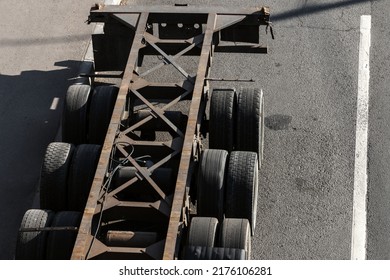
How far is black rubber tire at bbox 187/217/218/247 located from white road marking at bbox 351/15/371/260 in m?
2.51

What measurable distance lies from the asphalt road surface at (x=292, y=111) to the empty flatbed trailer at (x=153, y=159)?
952 millimetres

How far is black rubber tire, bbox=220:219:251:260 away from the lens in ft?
40.9

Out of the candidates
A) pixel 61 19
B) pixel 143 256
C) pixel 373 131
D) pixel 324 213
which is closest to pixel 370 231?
pixel 324 213

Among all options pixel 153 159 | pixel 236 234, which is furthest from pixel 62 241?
pixel 236 234

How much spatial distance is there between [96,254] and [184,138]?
233cm

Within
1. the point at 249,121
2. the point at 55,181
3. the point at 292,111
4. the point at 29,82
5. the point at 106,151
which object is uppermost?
the point at 29,82

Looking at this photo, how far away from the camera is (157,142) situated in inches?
547

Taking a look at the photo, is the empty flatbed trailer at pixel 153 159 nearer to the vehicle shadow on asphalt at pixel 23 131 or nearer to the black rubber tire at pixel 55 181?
the black rubber tire at pixel 55 181

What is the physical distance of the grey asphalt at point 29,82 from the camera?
50.4ft

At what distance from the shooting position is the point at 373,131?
53.0 feet

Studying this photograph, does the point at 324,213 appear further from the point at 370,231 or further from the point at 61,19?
the point at 61,19

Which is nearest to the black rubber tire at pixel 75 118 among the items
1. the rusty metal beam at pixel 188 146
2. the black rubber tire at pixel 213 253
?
the rusty metal beam at pixel 188 146

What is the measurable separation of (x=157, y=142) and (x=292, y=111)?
344 centimetres

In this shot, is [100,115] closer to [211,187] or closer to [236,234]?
[211,187]
